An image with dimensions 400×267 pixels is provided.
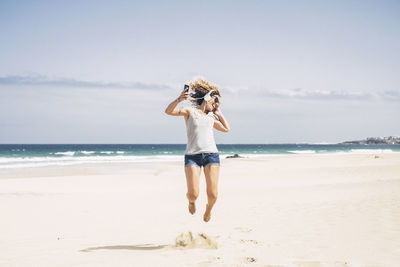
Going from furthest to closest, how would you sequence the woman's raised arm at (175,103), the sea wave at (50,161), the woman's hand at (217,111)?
the sea wave at (50,161) → the woman's hand at (217,111) → the woman's raised arm at (175,103)

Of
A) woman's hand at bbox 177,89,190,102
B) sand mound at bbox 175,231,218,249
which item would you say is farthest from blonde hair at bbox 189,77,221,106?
sand mound at bbox 175,231,218,249

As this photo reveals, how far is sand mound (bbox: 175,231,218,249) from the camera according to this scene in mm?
6146

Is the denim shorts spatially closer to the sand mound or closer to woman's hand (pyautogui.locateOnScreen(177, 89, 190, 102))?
woman's hand (pyautogui.locateOnScreen(177, 89, 190, 102))

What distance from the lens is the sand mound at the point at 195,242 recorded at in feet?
20.2

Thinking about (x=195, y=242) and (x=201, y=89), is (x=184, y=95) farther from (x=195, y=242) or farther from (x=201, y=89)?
(x=195, y=242)

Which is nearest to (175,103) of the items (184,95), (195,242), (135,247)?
(184,95)

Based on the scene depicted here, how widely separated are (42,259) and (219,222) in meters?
3.77

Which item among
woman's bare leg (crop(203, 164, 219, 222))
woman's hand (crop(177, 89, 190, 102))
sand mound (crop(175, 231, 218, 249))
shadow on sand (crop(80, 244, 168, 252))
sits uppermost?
woman's hand (crop(177, 89, 190, 102))

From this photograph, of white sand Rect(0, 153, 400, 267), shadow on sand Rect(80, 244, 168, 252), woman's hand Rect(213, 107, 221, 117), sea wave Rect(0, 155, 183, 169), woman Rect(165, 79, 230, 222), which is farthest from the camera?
sea wave Rect(0, 155, 183, 169)

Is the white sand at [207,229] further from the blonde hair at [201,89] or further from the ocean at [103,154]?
the ocean at [103,154]

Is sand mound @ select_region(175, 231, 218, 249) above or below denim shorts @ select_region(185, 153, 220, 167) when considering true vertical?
below

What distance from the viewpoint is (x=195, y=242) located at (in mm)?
6273

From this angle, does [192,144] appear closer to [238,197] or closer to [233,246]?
[233,246]

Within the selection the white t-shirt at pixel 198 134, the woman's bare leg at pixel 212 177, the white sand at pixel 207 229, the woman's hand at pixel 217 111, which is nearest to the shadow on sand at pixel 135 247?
the white sand at pixel 207 229
